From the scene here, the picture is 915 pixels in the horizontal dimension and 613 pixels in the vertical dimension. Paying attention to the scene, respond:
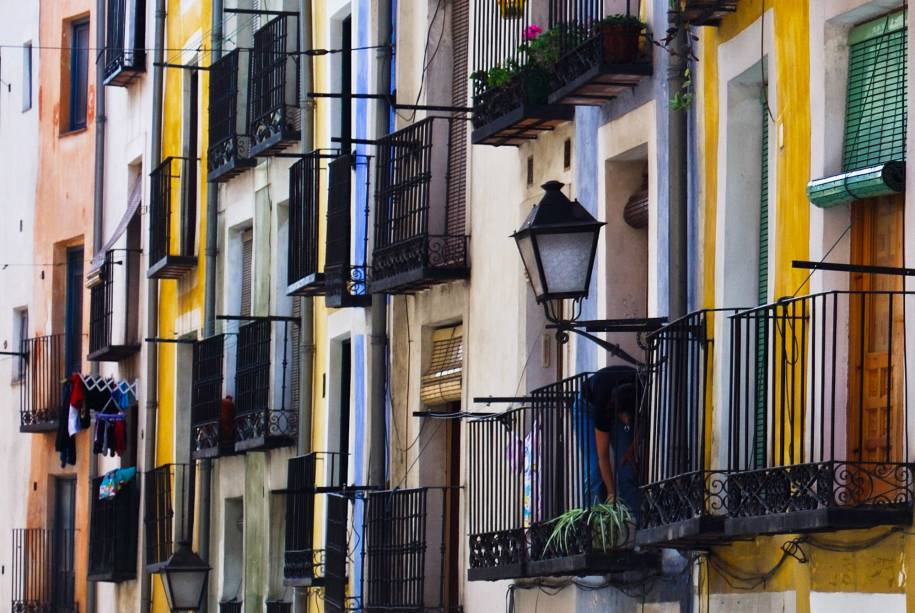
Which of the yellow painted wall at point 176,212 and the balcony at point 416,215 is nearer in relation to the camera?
the balcony at point 416,215

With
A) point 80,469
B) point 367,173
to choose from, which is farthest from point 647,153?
point 80,469

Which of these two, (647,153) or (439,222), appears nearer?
(647,153)

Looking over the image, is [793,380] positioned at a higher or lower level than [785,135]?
lower

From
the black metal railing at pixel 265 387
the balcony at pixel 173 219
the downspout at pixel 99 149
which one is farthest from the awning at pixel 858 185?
the downspout at pixel 99 149

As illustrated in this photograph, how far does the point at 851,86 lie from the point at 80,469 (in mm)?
23554

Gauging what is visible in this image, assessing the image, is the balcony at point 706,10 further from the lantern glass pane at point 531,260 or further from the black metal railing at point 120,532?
the black metal railing at point 120,532

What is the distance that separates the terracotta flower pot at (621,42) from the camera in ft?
60.3

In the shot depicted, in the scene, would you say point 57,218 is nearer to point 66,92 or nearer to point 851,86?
point 66,92

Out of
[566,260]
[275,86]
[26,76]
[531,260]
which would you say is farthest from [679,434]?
[26,76]

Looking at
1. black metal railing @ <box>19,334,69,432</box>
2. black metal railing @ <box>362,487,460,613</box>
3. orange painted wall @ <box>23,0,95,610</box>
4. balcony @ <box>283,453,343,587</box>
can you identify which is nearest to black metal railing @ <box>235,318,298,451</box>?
balcony @ <box>283,453,343,587</box>

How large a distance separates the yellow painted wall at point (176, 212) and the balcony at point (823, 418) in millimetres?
17472

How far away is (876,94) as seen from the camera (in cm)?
1502

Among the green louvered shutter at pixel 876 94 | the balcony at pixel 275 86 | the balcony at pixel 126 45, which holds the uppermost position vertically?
the balcony at pixel 126 45

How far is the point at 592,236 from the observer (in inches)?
686
